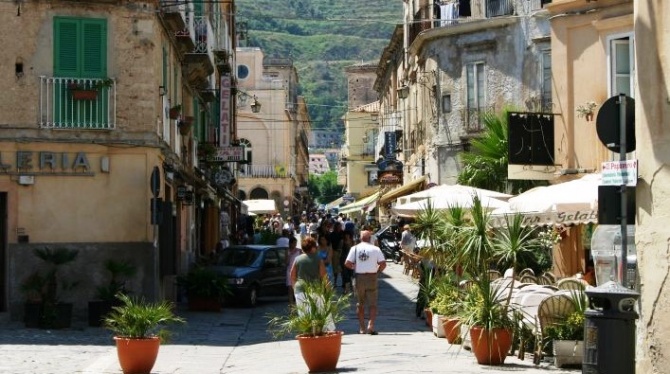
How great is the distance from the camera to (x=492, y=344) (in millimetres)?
14875

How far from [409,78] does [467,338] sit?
33.4m

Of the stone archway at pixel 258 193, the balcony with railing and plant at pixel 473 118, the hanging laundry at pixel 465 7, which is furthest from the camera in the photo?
the stone archway at pixel 258 193

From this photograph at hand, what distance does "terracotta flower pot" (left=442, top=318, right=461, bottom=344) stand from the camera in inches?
679

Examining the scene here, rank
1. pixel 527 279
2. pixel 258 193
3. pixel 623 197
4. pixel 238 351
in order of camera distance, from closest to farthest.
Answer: pixel 623 197, pixel 238 351, pixel 527 279, pixel 258 193

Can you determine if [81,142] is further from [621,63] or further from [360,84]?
[360,84]

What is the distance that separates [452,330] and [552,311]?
3.10m

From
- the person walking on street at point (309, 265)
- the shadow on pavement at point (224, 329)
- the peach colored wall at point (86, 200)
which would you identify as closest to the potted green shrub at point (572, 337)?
the person walking on street at point (309, 265)

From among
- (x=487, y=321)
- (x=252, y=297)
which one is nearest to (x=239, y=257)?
(x=252, y=297)

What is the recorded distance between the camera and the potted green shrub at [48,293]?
2156 cm

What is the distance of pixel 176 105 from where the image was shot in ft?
93.2

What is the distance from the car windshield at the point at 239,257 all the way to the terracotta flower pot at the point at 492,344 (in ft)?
46.4

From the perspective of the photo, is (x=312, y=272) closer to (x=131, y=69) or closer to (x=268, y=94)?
(x=131, y=69)

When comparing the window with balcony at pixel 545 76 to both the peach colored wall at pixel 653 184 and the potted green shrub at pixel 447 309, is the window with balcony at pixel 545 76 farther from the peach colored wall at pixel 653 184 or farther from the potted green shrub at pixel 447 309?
the peach colored wall at pixel 653 184

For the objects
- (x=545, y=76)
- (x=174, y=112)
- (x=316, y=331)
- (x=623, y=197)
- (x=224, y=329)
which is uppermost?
(x=545, y=76)
